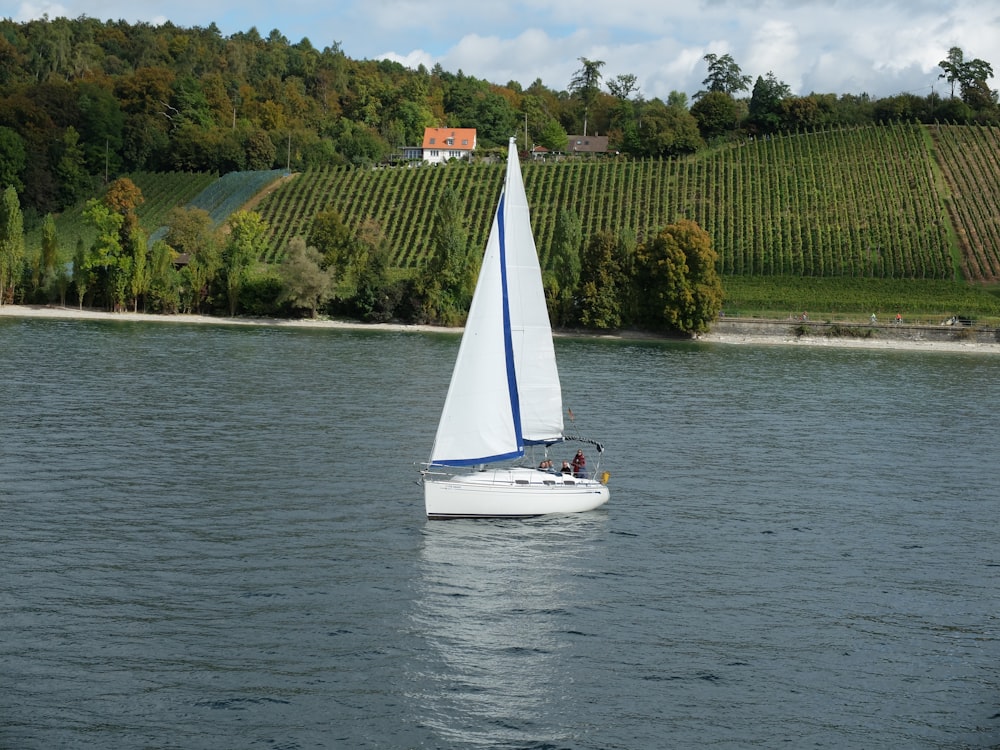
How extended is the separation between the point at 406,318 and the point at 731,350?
129 ft

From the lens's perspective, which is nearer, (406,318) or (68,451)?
(68,451)

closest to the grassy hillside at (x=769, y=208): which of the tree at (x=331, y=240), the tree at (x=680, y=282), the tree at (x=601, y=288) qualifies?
the tree at (x=680, y=282)

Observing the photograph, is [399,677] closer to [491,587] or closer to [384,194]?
[491,587]

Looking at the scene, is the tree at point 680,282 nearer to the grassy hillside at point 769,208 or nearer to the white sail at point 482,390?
the grassy hillside at point 769,208

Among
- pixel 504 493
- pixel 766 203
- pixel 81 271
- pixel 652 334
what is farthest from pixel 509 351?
pixel 766 203

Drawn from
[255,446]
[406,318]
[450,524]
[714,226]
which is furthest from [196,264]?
[450,524]

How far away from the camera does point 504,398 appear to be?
42750 mm

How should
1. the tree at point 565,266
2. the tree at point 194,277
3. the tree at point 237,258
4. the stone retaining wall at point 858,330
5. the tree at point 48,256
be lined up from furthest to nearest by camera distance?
the tree at point 237,258 → the tree at point 194,277 → the tree at point 565,266 → the tree at point 48,256 → the stone retaining wall at point 858,330

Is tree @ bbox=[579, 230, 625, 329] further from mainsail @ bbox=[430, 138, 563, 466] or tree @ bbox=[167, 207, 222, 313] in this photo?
mainsail @ bbox=[430, 138, 563, 466]

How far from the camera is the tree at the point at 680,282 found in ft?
423

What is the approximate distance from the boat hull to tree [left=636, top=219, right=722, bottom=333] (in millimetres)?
87605

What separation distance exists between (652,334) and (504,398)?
92.6 m

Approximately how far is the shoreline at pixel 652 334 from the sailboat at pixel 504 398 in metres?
88.2

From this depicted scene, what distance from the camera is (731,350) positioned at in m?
121
